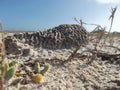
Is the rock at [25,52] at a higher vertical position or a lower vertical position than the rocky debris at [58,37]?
lower

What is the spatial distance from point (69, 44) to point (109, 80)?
1.80 m

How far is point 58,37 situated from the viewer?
4984 mm

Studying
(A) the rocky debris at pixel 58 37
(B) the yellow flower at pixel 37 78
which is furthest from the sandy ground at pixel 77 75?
(A) the rocky debris at pixel 58 37

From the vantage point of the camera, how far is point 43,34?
506 cm

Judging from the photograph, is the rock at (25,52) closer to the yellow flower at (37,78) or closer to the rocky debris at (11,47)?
the rocky debris at (11,47)

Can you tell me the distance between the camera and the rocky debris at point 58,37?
4844mm

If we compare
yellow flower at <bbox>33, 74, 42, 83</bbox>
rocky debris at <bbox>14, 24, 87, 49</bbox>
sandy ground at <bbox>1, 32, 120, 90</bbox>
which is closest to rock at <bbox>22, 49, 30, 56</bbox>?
sandy ground at <bbox>1, 32, 120, 90</bbox>

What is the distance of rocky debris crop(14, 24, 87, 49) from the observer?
4844 millimetres

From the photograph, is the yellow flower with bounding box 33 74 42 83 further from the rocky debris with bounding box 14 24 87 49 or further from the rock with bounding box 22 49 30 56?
the rocky debris with bounding box 14 24 87 49

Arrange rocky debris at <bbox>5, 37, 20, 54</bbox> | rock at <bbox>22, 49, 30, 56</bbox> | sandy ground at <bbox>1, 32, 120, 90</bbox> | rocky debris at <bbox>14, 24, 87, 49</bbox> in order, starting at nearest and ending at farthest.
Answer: sandy ground at <bbox>1, 32, 120, 90</bbox>
rock at <bbox>22, 49, 30, 56</bbox>
rocky debris at <bbox>5, 37, 20, 54</bbox>
rocky debris at <bbox>14, 24, 87, 49</bbox>

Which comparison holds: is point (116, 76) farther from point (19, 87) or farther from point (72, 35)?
point (72, 35)

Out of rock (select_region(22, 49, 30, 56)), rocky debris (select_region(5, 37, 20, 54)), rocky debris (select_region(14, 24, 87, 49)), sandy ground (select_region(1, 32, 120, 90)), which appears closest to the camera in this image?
sandy ground (select_region(1, 32, 120, 90))

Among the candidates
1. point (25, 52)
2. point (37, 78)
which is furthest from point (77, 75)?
point (25, 52)

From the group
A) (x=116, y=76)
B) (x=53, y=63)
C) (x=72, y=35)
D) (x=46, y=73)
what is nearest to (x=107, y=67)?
(x=116, y=76)
